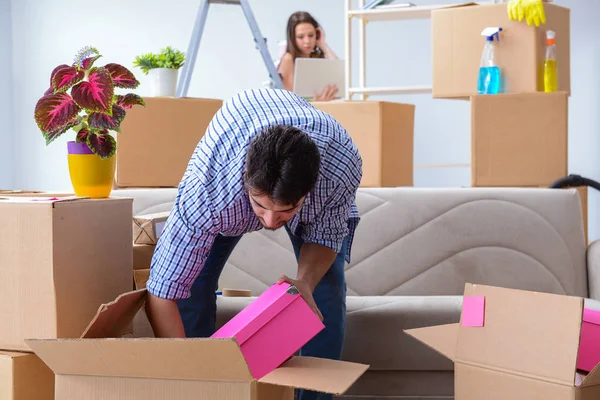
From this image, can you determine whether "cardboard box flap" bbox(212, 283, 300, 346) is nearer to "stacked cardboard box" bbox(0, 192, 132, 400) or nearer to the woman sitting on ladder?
"stacked cardboard box" bbox(0, 192, 132, 400)

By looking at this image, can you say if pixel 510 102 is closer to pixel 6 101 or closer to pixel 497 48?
pixel 497 48

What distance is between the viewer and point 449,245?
2.36 m

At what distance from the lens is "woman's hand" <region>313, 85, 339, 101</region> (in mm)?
2998

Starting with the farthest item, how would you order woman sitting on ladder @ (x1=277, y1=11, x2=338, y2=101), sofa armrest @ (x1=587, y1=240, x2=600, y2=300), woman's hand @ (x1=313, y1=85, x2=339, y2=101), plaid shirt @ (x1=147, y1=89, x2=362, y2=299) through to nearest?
woman sitting on ladder @ (x1=277, y1=11, x2=338, y2=101), woman's hand @ (x1=313, y1=85, x2=339, y2=101), sofa armrest @ (x1=587, y1=240, x2=600, y2=300), plaid shirt @ (x1=147, y1=89, x2=362, y2=299)

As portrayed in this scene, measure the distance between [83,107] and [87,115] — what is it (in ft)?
0.19

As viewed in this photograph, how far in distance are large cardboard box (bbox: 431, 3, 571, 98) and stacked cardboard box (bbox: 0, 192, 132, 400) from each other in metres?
1.58

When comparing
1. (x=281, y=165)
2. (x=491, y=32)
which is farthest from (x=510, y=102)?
(x=281, y=165)

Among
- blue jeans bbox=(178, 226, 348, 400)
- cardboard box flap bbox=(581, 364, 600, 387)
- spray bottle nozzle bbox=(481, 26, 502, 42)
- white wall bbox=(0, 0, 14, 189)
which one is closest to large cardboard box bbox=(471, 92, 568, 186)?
spray bottle nozzle bbox=(481, 26, 502, 42)

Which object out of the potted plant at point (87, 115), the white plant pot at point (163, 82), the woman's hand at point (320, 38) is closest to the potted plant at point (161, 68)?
the white plant pot at point (163, 82)

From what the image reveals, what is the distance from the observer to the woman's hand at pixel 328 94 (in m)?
3.00

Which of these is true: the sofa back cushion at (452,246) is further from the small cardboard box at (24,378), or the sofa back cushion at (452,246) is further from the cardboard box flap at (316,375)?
the cardboard box flap at (316,375)

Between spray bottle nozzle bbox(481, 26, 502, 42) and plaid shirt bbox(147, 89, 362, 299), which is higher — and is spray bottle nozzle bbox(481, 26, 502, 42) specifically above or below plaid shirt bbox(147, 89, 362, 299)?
above

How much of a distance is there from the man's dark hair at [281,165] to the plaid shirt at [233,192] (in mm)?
77

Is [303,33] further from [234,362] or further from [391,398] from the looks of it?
[234,362]
